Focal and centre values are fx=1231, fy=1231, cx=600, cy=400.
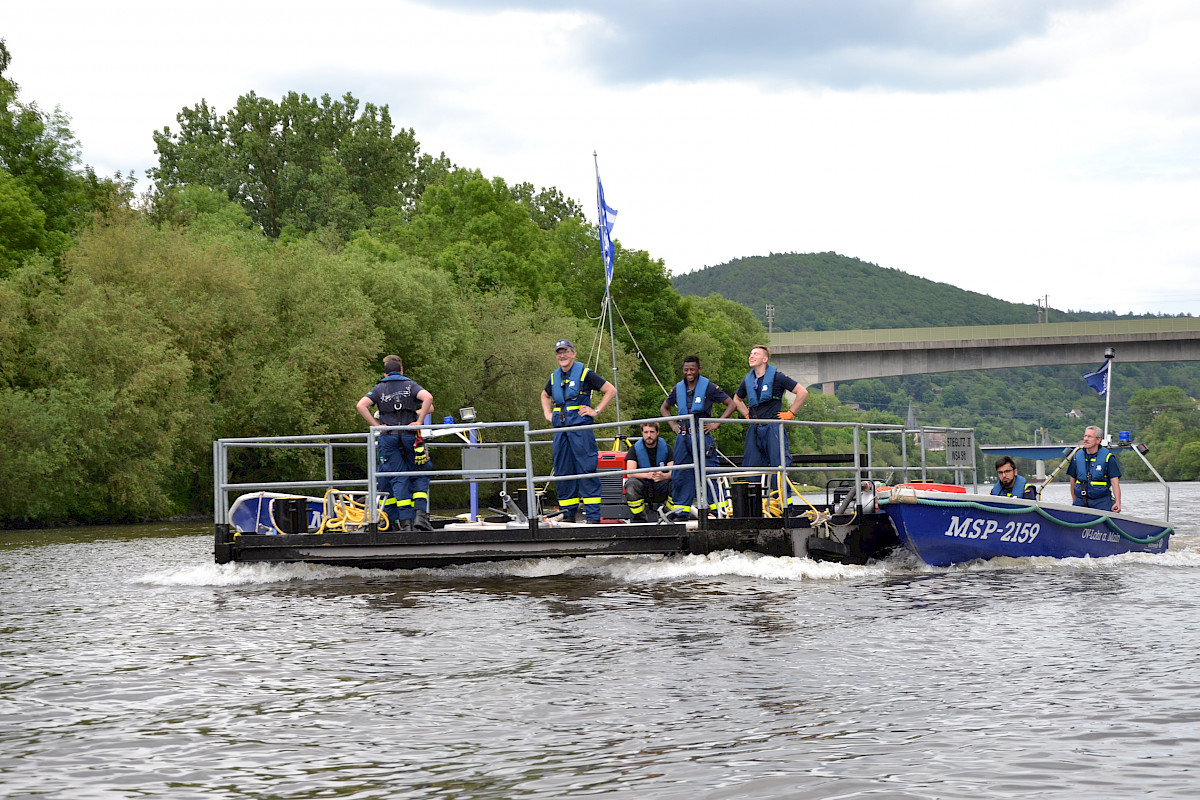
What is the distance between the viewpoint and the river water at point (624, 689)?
539cm

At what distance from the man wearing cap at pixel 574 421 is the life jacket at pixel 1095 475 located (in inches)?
255

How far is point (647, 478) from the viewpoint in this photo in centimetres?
1469

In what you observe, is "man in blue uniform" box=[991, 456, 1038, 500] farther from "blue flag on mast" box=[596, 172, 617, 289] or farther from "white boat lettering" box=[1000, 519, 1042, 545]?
"blue flag on mast" box=[596, 172, 617, 289]

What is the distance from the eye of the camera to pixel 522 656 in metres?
8.48

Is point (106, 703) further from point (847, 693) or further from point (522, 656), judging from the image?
point (847, 693)

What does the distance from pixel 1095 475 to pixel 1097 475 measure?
29mm

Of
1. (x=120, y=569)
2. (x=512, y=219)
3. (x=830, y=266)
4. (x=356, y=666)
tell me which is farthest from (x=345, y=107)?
(x=830, y=266)

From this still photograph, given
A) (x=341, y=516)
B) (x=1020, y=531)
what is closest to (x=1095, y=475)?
(x=1020, y=531)

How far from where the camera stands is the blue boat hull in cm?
1373

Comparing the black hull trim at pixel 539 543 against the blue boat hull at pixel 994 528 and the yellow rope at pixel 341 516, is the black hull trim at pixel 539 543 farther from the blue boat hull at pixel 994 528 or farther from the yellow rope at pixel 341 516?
the blue boat hull at pixel 994 528

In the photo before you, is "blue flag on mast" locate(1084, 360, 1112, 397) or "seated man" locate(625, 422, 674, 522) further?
"blue flag on mast" locate(1084, 360, 1112, 397)

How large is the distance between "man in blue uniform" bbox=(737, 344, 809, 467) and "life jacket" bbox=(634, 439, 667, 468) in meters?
1.04

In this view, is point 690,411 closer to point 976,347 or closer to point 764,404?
point 764,404

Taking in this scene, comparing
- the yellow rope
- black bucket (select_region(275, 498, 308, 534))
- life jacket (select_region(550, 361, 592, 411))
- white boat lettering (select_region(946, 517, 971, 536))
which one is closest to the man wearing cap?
life jacket (select_region(550, 361, 592, 411))
